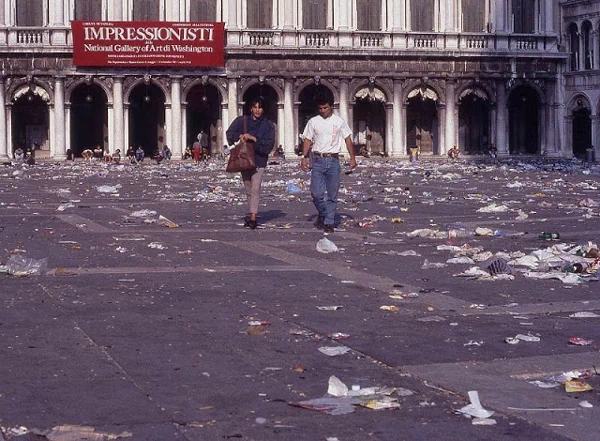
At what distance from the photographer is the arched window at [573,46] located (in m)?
60.8

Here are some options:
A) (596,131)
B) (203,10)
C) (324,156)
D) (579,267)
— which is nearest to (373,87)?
(203,10)

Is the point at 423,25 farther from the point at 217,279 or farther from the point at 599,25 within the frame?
the point at 217,279

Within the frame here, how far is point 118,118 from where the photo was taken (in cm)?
5550

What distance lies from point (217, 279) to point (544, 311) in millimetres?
3136

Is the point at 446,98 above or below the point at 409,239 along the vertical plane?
above

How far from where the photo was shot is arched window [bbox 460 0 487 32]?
2314 inches

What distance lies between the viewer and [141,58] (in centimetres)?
5503

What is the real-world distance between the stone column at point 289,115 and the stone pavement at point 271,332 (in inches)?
1494

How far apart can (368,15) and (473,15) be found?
4.98m

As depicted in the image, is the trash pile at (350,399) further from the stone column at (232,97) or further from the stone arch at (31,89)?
the stone column at (232,97)

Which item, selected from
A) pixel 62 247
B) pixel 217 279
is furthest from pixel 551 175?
pixel 217 279

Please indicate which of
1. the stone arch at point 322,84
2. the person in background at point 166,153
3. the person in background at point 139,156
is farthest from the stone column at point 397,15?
the person in background at point 139,156

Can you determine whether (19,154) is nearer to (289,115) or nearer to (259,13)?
(289,115)

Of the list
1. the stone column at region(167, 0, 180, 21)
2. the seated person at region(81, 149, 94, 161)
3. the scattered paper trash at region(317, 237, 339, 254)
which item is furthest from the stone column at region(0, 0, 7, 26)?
the scattered paper trash at region(317, 237, 339, 254)
